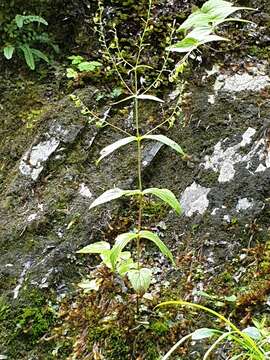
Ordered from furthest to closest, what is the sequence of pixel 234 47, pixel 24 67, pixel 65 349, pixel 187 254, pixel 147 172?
1. pixel 24 67
2. pixel 234 47
3. pixel 147 172
4. pixel 187 254
5. pixel 65 349

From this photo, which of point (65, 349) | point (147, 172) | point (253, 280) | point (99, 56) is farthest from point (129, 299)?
point (99, 56)

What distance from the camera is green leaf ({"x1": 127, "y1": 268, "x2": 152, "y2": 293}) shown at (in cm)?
229

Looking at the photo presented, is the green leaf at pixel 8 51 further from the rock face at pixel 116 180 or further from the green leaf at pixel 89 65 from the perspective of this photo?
the green leaf at pixel 89 65

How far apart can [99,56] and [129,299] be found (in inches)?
82.5

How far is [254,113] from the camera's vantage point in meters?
3.19

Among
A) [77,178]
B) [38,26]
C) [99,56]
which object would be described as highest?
[38,26]

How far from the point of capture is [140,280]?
7.58ft

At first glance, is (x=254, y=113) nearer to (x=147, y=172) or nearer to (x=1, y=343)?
(x=147, y=172)

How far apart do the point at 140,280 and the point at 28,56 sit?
2.27 meters

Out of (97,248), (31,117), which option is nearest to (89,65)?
(31,117)

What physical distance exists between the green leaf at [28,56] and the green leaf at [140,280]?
211 cm

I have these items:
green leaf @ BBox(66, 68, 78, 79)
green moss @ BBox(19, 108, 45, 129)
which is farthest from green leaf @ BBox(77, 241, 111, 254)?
green leaf @ BBox(66, 68, 78, 79)

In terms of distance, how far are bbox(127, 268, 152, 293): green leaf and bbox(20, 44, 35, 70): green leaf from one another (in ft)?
6.94

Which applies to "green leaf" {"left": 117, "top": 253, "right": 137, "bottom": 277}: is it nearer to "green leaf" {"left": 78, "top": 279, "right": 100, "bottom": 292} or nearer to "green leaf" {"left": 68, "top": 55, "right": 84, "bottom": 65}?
"green leaf" {"left": 78, "top": 279, "right": 100, "bottom": 292}
